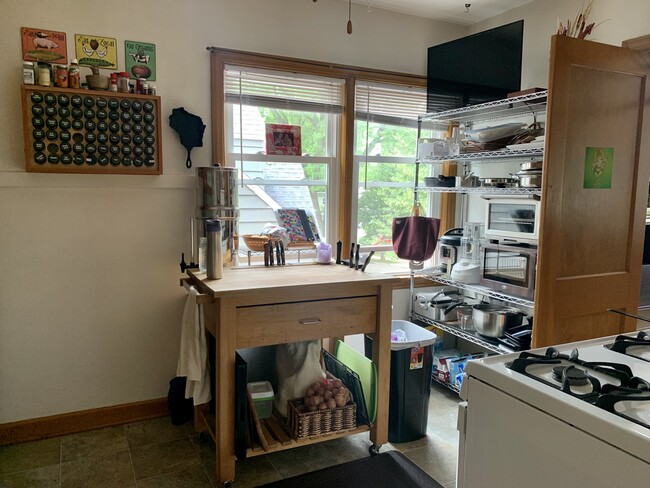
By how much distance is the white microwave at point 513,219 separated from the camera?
2518 millimetres

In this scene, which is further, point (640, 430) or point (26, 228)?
point (26, 228)

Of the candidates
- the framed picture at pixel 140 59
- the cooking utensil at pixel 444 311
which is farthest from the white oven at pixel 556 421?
the framed picture at pixel 140 59

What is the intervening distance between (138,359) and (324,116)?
1874 mm

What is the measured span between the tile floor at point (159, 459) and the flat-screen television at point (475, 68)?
A: 2050 millimetres

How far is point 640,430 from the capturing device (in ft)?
2.96

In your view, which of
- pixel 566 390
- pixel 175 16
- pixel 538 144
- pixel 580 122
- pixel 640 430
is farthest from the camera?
pixel 175 16

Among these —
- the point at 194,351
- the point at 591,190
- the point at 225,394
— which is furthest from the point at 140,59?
the point at 591,190

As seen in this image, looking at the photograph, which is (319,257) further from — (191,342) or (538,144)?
(538,144)

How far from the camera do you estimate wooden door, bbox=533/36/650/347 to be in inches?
87.0

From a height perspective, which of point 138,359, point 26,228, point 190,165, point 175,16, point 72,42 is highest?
point 175,16

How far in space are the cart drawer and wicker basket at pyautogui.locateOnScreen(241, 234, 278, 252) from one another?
66 cm

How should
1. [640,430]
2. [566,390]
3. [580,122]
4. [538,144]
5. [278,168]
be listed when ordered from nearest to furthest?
[640,430] < [566,390] < [580,122] < [538,144] < [278,168]

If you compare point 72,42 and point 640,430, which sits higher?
point 72,42

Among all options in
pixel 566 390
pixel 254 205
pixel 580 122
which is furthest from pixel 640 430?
pixel 254 205
